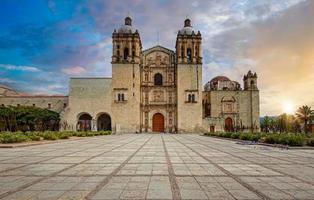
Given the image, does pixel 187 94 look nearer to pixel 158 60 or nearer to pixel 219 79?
pixel 158 60

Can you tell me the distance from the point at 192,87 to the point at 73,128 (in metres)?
18.6

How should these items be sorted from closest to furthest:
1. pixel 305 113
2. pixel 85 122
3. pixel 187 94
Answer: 1. pixel 305 113
2. pixel 187 94
3. pixel 85 122

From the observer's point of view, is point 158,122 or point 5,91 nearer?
point 158,122

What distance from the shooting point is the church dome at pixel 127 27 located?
142 ft

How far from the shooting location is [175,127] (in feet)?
142

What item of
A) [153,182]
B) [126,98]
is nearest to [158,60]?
[126,98]

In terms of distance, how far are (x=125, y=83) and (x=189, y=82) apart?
9.14 meters

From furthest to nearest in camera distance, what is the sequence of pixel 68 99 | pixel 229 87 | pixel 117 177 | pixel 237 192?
pixel 229 87 → pixel 68 99 → pixel 117 177 → pixel 237 192

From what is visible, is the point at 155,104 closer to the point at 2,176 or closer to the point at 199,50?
the point at 199,50

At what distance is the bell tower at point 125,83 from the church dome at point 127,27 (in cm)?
110

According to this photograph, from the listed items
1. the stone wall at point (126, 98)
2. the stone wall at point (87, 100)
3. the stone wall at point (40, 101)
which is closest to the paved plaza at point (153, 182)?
the stone wall at point (126, 98)

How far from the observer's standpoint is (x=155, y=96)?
43.6 metres

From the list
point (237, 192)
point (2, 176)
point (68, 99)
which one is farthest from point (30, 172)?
point (68, 99)

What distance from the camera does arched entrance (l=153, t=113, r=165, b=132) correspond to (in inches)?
1716
